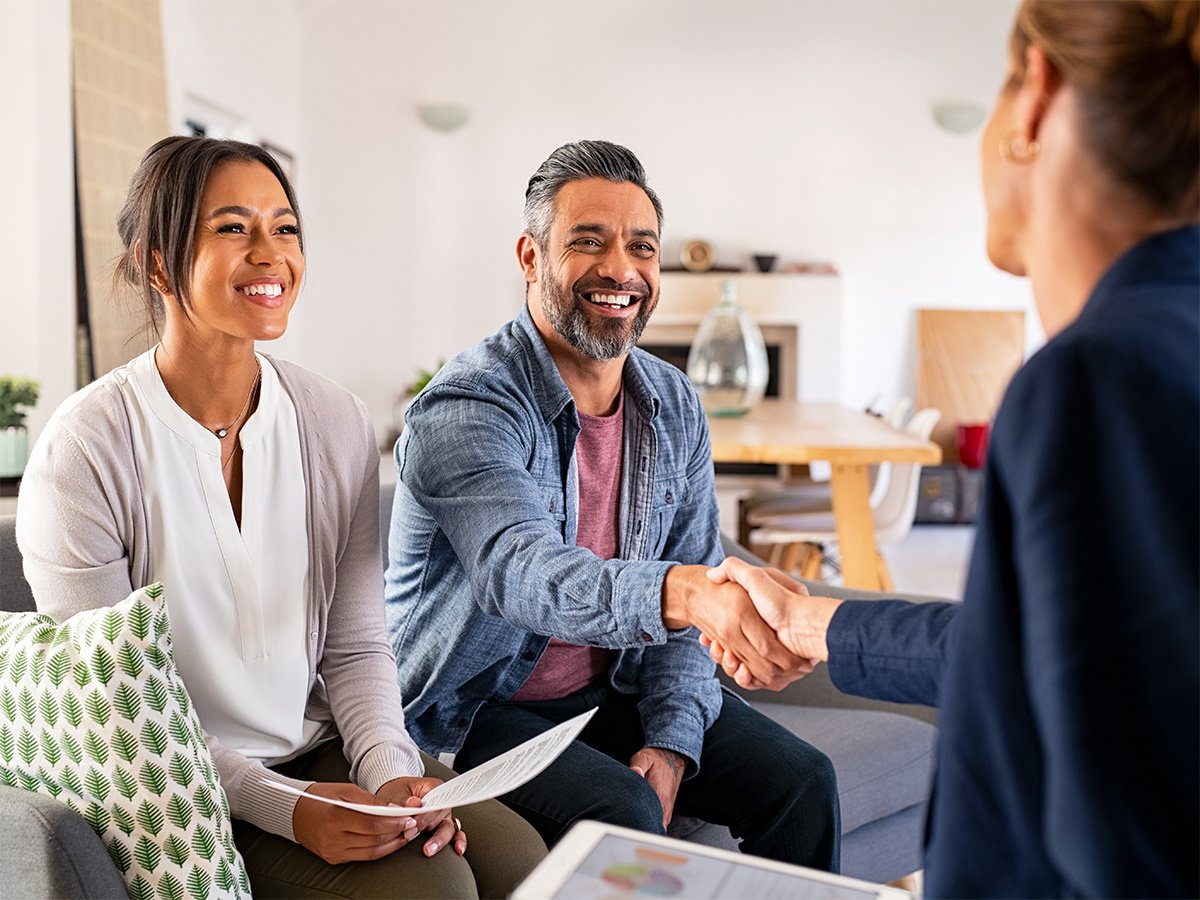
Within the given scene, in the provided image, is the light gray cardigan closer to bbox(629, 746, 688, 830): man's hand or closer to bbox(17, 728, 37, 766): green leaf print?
bbox(17, 728, 37, 766): green leaf print

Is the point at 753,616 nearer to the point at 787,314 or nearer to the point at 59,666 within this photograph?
the point at 59,666

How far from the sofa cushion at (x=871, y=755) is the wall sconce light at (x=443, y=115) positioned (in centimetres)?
533

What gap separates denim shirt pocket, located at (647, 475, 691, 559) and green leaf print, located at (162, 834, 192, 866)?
0.85m

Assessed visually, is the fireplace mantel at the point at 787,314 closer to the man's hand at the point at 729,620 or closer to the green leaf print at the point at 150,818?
the man's hand at the point at 729,620

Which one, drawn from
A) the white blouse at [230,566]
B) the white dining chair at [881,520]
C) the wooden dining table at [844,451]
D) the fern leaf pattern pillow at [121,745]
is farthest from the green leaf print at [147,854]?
the white dining chair at [881,520]

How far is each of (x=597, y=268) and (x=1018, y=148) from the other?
1101 millimetres

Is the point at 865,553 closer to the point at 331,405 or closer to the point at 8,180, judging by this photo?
the point at 331,405

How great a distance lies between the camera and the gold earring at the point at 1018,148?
2.63 ft

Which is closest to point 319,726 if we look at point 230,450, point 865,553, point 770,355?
point 230,450

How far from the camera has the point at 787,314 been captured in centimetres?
705

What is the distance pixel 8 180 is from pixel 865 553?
2943 mm

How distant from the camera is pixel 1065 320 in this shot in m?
0.81

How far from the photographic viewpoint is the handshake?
1396 millimetres

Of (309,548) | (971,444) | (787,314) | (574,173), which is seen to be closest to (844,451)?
(574,173)
